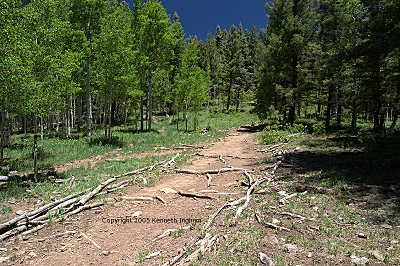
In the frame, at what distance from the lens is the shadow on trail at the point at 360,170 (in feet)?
22.6

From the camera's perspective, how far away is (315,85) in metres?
23.7

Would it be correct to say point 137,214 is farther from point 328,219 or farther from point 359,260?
point 359,260

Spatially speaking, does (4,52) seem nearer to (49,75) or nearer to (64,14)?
(49,75)

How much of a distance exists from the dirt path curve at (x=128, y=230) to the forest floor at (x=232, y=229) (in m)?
0.02

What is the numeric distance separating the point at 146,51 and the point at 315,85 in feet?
55.2

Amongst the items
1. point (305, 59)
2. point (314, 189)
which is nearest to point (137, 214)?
point (314, 189)

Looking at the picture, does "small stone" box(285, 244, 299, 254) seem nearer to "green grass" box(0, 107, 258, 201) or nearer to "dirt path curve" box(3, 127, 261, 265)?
"dirt path curve" box(3, 127, 261, 265)

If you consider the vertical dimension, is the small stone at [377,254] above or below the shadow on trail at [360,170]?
below

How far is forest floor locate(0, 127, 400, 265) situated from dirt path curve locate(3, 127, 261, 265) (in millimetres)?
22

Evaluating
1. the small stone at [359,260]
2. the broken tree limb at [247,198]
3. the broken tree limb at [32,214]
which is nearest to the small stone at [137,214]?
the broken tree limb at [32,214]

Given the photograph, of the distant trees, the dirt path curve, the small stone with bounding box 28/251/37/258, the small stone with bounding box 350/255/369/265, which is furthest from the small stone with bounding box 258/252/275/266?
the distant trees

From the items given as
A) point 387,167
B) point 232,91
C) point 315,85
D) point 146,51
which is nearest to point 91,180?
point 387,167

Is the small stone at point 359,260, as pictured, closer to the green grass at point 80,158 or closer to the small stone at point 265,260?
the small stone at point 265,260

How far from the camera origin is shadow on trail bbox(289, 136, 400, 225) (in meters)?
6.89
